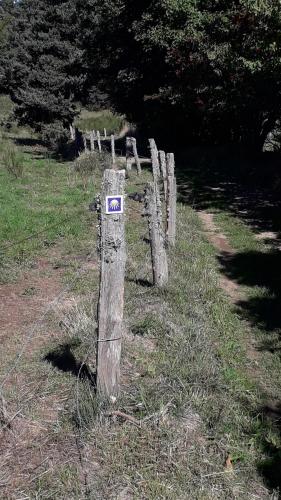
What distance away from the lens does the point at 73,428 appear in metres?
4.19

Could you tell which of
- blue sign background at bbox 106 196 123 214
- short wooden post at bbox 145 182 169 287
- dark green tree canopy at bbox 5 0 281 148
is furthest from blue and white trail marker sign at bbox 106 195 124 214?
dark green tree canopy at bbox 5 0 281 148

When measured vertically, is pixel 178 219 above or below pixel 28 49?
below

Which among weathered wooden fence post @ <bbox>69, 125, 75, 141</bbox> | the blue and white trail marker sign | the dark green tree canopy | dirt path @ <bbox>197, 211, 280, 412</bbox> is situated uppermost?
the dark green tree canopy

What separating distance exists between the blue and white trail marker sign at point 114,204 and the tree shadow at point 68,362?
1320 millimetres

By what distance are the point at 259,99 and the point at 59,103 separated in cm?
1376

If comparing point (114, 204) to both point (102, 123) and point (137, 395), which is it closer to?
point (137, 395)

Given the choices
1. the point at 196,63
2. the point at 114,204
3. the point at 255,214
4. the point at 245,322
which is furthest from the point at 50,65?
the point at 114,204

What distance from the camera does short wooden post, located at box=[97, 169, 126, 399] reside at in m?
4.23

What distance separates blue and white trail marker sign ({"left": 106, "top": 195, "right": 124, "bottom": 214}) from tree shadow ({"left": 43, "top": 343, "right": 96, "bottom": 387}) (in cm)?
132

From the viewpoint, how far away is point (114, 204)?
4188 mm

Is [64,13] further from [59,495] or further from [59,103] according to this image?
[59,495]

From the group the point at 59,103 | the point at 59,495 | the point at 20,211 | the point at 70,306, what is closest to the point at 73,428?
the point at 59,495

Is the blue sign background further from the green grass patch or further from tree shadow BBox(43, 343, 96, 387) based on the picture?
the green grass patch

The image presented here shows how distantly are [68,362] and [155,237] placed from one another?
7.97 feet
